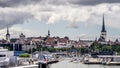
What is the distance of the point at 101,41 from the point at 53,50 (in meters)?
27.5

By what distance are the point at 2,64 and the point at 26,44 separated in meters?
142

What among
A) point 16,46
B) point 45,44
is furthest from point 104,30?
point 16,46

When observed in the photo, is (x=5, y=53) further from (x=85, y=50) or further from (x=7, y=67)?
(x=85, y=50)

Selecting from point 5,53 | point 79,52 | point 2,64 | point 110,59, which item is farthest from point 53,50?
point 2,64

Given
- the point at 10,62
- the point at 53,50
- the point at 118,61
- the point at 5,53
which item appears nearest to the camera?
the point at 10,62

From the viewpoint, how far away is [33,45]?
611 feet

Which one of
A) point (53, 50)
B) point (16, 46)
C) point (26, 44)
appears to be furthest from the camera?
point (26, 44)

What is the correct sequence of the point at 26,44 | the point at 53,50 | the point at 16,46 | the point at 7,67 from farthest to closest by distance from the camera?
the point at 26,44 → the point at 53,50 → the point at 16,46 → the point at 7,67

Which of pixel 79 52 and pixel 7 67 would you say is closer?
pixel 7 67

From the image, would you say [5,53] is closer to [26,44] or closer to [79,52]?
[79,52]

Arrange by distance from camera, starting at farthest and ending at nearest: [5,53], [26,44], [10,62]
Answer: [26,44] < [5,53] < [10,62]

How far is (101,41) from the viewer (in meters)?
195

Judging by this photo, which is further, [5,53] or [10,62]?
[5,53]

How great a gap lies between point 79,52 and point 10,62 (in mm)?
118210
